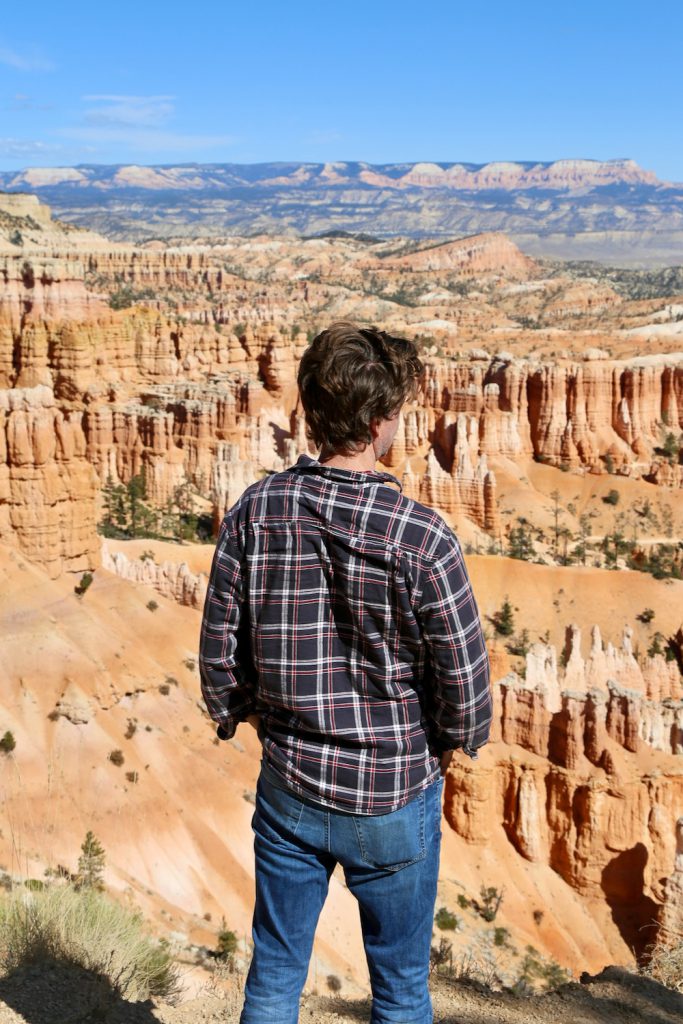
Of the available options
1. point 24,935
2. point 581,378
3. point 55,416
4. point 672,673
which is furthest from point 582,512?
point 24,935

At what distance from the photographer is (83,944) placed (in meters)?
5.46

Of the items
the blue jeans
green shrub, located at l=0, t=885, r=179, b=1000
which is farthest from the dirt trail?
the blue jeans

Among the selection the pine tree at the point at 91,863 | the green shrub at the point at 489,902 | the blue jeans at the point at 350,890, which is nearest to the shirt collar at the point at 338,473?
the blue jeans at the point at 350,890

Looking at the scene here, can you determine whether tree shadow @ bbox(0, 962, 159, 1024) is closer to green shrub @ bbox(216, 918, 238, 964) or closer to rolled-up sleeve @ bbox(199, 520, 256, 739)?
rolled-up sleeve @ bbox(199, 520, 256, 739)

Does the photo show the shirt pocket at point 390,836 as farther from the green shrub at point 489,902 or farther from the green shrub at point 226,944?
the green shrub at point 489,902

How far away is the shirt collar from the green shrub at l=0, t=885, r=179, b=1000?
3.56 metres

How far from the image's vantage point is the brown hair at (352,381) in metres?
3.07

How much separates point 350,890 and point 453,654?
1004 millimetres

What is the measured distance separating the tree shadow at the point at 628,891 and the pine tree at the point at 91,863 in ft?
32.3

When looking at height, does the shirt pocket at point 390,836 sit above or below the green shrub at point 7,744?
above

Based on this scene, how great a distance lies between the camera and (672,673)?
23.5 m

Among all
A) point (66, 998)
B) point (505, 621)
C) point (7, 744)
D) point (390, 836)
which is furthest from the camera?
point (505, 621)

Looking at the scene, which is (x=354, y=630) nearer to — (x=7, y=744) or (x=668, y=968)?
(x=668, y=968)

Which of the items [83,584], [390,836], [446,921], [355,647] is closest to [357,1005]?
[390,836]
